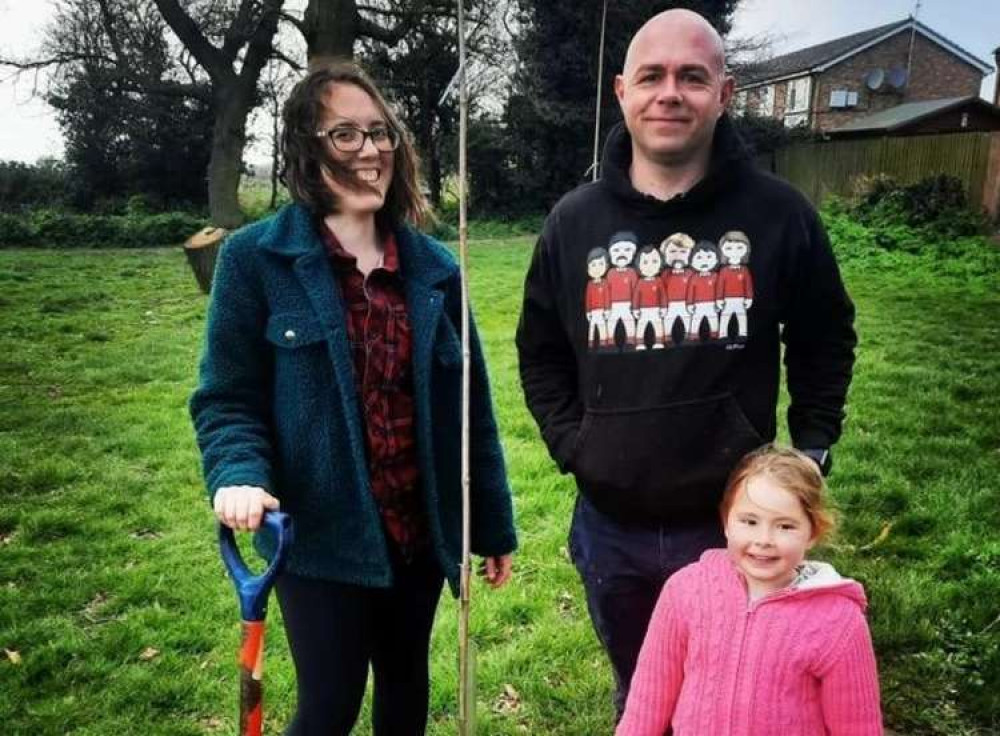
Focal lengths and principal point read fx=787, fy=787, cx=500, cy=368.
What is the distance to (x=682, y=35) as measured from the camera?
1733 millimetres

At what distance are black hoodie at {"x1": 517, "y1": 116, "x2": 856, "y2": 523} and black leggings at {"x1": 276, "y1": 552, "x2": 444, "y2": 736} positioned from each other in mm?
536

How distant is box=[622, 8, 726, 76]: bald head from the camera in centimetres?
174

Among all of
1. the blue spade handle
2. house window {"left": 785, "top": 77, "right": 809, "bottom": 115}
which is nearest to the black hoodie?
the blue spade handle

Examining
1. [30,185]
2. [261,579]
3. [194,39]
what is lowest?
[261,579]

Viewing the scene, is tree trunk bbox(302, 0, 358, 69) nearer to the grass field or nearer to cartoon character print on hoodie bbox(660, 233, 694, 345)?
the grass field

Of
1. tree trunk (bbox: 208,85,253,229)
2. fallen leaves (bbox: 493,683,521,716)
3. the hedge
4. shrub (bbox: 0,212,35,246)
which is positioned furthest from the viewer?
the hedge

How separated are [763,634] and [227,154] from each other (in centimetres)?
1739

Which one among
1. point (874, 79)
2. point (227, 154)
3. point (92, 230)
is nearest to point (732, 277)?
point (227, 154)

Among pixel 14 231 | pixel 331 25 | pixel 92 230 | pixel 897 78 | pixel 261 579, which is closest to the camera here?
pixel 261 579

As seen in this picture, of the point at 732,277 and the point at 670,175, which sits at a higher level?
the point at 670,175

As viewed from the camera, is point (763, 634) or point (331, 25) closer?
point (763, 634)

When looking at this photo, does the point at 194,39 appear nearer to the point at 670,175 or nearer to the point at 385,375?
the point at 385,375

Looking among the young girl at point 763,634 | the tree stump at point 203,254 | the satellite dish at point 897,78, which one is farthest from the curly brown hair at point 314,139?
the satellite dish at point 897,78

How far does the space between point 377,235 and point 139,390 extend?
563 cm
